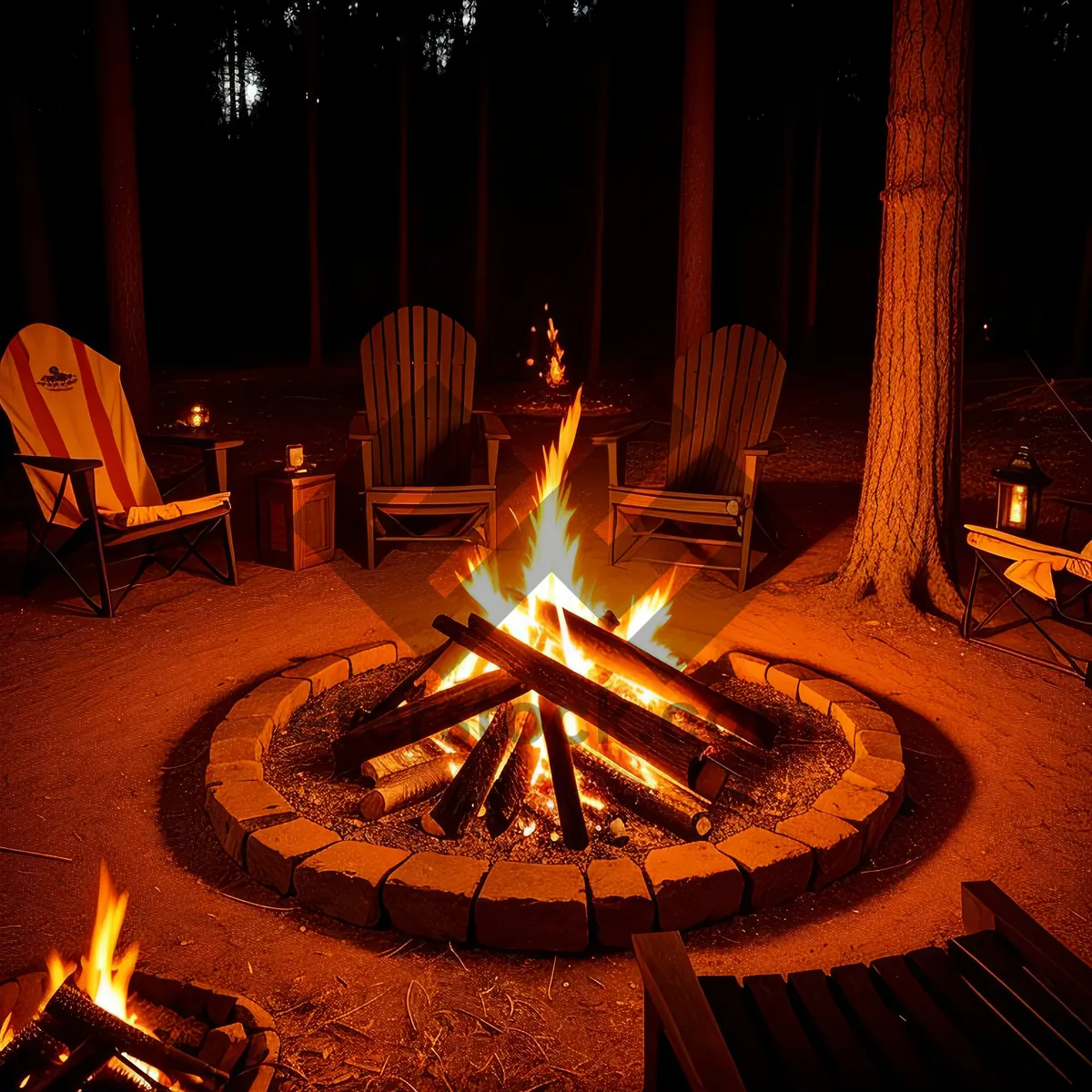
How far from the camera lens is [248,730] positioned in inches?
113

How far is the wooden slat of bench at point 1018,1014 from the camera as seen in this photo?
130cm

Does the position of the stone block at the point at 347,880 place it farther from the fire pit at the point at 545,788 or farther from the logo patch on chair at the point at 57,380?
the logo patch on chair at the point at 57,380

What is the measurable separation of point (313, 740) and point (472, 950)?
105cm

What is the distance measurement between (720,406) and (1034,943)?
380 centimetres

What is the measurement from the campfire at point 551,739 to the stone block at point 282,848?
19 centimetres

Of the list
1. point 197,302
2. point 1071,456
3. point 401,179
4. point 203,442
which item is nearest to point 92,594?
point 203,442

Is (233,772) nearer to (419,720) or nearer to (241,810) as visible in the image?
(241,810)

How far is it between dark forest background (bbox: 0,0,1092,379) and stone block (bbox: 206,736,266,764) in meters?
10.0

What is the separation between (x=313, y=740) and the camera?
117 inches

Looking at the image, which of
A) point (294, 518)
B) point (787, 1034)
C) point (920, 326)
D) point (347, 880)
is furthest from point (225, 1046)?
point (920, 326)

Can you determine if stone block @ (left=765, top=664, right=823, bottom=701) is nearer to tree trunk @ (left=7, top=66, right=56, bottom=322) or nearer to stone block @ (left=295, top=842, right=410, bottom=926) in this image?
stone block @ (left=295, top=842, right=410, bottom=926)

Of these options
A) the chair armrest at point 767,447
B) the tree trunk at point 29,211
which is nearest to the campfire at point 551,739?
the chair armrest at point 767,447

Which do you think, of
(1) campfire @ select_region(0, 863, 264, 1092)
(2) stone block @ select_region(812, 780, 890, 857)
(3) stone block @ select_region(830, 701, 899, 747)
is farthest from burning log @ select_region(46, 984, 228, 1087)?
(3) stone block @ select_region(830, 701, 899, 747)

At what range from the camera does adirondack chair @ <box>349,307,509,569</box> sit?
16.3 feet
